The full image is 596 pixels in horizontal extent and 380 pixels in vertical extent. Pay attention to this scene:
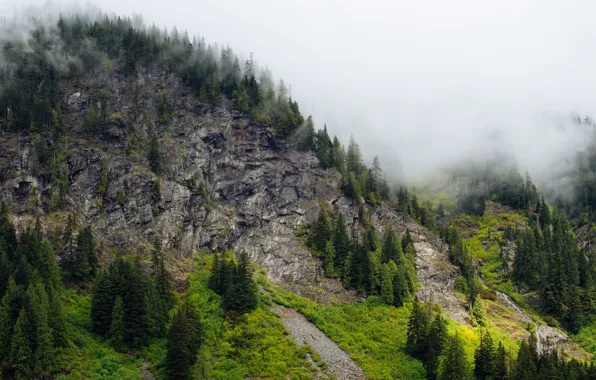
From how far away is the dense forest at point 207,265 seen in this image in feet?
264

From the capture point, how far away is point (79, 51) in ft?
529

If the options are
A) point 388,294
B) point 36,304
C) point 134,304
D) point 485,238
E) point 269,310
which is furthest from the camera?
point 485,238

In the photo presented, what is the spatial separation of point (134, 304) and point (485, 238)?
13078 centimetres

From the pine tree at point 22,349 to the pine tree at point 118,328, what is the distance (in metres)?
14.5

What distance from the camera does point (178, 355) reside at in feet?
251

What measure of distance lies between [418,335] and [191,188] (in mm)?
72161

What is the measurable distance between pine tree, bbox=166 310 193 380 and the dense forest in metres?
0.19

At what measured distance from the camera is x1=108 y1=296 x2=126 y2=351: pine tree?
83.3m

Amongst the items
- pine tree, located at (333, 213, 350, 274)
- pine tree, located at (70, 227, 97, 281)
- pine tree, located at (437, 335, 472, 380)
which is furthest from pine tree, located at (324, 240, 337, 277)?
pine tree, located at (70, 227, 97, 281)

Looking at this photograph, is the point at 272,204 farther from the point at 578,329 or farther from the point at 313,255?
the point at 578,329

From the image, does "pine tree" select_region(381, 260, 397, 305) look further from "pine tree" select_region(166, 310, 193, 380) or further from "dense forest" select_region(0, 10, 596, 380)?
"pine tree" select_region(166, 310, 193, 380)

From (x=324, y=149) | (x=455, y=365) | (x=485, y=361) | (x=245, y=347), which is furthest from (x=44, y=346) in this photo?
(x=324, y=149)

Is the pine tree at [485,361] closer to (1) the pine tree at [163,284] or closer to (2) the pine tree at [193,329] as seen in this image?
(2) the pine tree at [193,329]

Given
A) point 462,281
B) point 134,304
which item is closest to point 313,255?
point 462,281
